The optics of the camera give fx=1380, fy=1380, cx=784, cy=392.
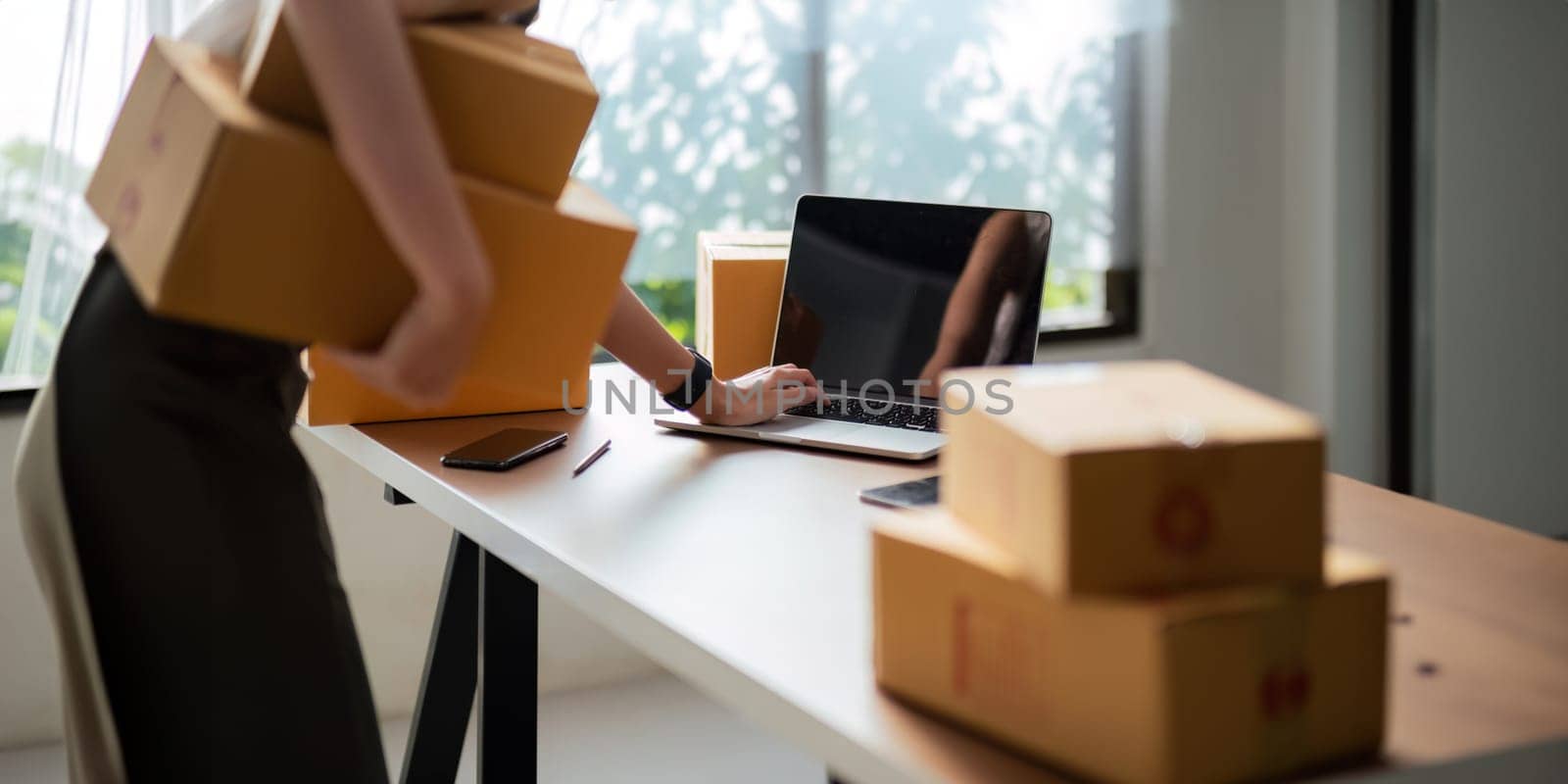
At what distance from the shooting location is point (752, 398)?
166 centimetres

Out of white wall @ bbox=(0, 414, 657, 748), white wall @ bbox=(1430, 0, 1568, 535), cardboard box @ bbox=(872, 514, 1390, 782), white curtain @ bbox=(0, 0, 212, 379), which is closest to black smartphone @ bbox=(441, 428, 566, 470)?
cardboard box @ bbox=(872, 514, 1390, 782)

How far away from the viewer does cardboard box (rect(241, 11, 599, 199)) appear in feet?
3.45

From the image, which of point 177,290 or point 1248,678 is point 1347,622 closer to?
point 1248,678

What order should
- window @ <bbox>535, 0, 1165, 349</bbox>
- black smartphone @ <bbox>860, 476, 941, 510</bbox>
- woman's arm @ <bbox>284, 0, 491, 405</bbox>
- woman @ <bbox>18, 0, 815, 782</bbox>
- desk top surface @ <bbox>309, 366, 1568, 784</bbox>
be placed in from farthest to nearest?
window @ <bbox>535, 0, 1165, 349</bbox> → black smartphone @ <bbox>860, 476, 941, 510</bbox> → woman @ <bbox>18, 0, 815, 782</bbox> → woman's arm @ <bbox>284, 0, 491, 405</bbox> → desk top surface @ <bbox>309, 366, 1568, 784</bbox>

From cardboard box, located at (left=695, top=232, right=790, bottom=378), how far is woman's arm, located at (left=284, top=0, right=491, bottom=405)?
2.94ft

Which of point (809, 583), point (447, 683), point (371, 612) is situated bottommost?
point (371, 612)

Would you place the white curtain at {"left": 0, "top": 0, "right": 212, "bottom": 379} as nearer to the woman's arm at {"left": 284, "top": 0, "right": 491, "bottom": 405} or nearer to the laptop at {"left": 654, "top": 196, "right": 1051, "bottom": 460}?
the laptop at {"left": 654, "top": 196, "right": 1051, "bottom": 460}

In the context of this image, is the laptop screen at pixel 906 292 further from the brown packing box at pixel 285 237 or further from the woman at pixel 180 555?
the woman at pixel 180 555

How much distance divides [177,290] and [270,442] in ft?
0.70

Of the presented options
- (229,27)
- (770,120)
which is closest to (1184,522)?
(229,27)

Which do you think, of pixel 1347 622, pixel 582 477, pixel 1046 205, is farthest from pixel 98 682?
pixel 1046 205

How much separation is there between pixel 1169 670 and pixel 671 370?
1.04m

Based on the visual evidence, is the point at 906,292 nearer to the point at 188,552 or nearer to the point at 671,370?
the point at 671,370

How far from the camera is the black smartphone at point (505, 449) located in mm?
1483
